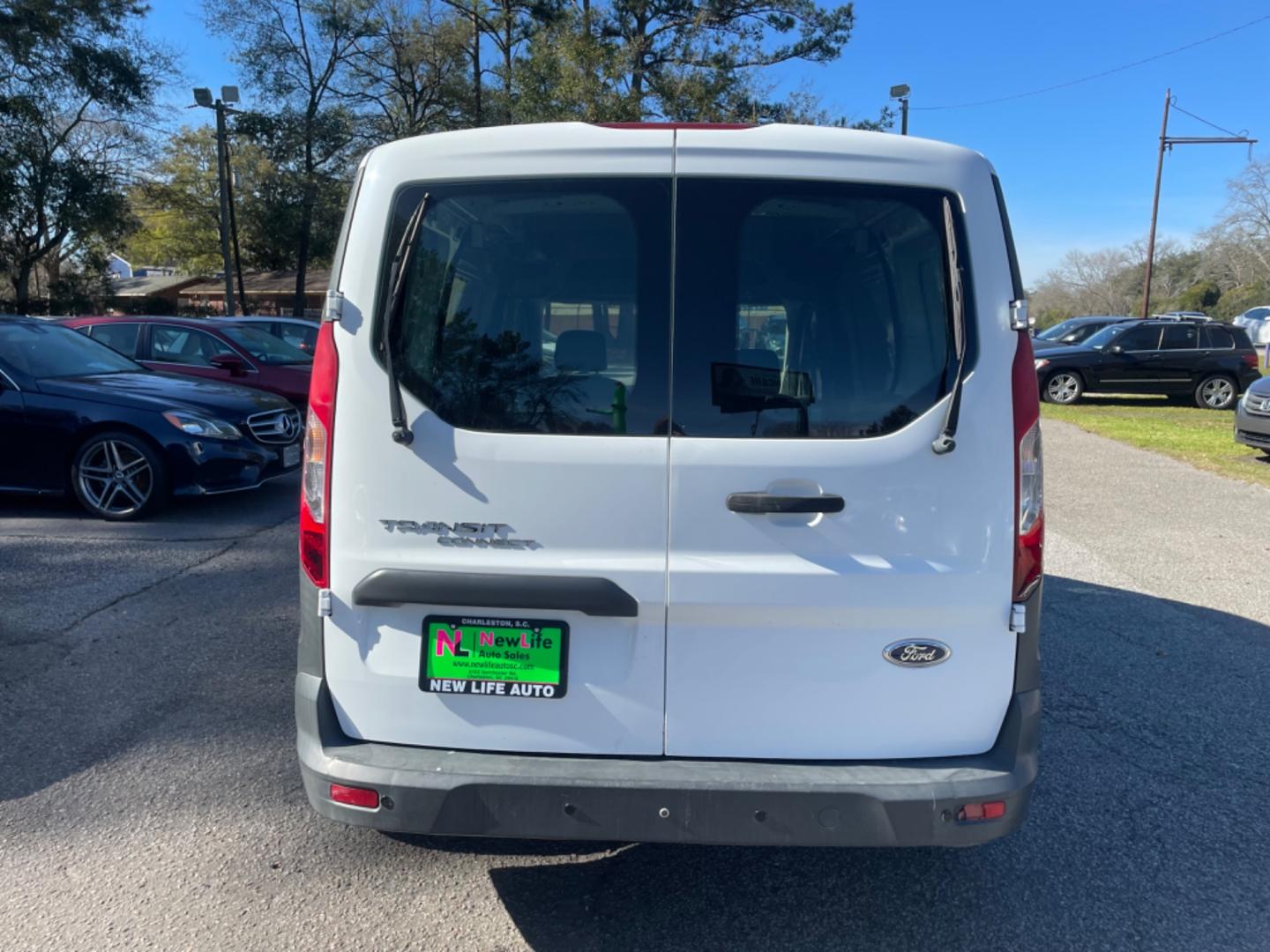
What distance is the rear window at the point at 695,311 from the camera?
2408 mm

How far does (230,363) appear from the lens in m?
9.96

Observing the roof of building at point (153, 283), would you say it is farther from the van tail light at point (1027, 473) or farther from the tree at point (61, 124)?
the van tail light at point (1027, 473)

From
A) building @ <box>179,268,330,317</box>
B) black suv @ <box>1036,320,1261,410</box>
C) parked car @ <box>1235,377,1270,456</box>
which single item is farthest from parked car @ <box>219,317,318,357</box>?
building @ <box>179,268,330,317</box>

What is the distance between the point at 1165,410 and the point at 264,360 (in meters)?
15.5

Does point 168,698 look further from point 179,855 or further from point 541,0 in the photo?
point 541,0

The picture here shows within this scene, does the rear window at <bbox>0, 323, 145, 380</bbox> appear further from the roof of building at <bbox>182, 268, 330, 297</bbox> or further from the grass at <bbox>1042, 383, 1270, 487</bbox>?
the roof of building at <bbox>182, 268, 330, 297</bbox>

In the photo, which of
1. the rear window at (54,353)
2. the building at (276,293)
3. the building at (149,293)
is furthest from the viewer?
the building at (276,293)

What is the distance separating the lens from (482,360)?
2.50 meters

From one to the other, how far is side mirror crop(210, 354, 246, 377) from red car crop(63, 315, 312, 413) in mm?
300

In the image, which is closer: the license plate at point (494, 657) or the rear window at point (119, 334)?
the license plate at point (494, 657)

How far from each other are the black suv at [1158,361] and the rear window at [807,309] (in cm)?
1681

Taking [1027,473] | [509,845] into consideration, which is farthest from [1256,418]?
[509,845]

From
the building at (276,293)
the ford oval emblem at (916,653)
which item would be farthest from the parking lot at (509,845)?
the building at (276,293)

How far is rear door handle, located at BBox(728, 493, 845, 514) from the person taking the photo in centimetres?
233
